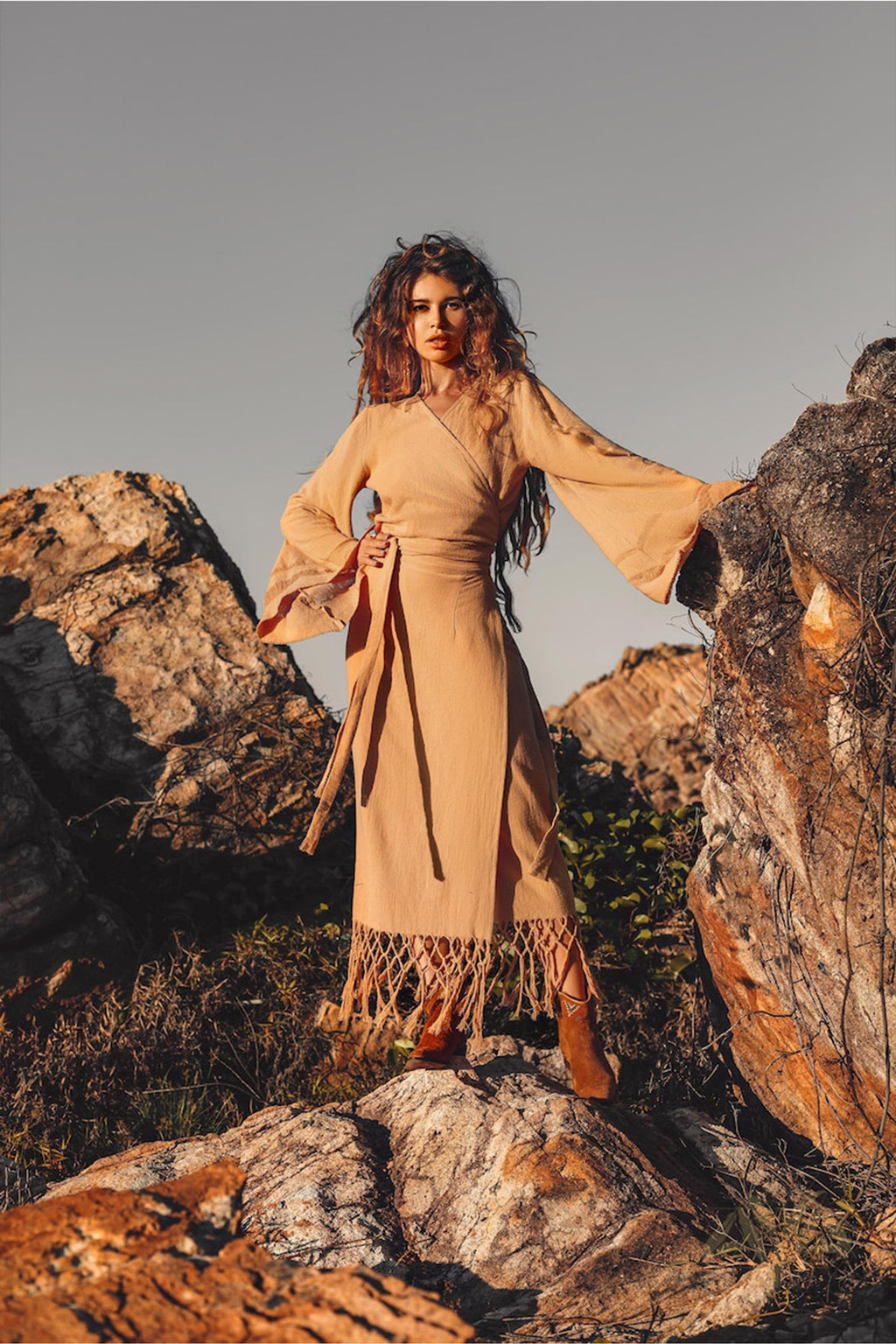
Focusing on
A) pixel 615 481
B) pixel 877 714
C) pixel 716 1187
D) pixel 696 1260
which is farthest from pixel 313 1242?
pixel 615 481

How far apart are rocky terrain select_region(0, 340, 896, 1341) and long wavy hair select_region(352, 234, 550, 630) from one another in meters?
0.75

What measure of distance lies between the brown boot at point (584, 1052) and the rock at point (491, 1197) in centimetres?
14

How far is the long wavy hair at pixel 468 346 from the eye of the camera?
3.77 metres

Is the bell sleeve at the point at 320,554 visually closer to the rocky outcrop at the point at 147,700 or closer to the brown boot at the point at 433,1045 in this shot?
the brown boot at the point at 433,1045

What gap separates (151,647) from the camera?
5.28m

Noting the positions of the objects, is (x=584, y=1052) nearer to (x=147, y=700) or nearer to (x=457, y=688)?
(x=457, y=688)

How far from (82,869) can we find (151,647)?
3.51ft

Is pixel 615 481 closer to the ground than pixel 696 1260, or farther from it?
farther from it

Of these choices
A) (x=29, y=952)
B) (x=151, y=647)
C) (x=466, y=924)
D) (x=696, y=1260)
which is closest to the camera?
(x=696, y=1260)

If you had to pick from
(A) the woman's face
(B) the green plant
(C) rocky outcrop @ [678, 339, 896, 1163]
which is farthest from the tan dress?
(B) the green plant

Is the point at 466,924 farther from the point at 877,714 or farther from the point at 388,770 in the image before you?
the point at 877,714

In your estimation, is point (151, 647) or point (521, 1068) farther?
point (151, 647)

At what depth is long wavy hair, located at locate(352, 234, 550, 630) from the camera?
148 inches

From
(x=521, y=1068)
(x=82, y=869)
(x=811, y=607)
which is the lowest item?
(x=521, y=1068)
